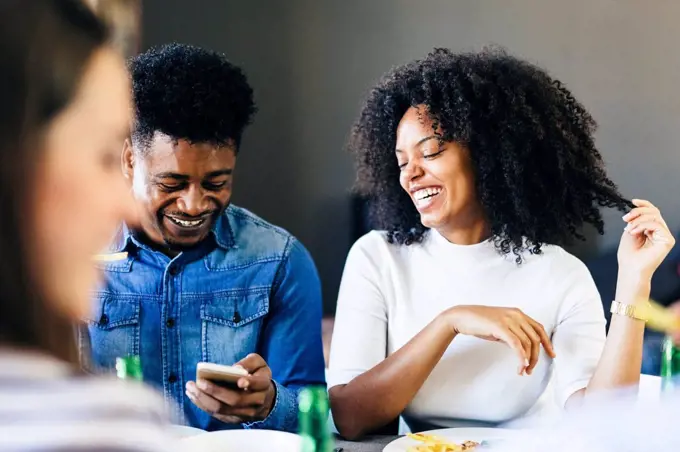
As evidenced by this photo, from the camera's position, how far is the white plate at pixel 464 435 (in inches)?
37.6

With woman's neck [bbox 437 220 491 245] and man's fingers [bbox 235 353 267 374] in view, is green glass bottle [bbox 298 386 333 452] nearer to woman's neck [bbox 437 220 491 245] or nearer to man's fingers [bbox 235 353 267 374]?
man's fingers [bbox 235 353 267 374]

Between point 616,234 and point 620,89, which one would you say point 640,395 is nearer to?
point 616,234

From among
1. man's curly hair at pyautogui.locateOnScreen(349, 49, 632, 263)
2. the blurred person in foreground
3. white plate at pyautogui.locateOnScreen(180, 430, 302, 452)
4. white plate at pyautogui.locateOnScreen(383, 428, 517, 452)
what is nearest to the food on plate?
white plate at pyautogui.locateOnScreen(383, 428, 517, 452)

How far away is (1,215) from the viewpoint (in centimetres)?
56

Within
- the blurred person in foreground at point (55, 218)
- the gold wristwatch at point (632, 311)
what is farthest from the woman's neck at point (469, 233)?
the blurred person in foreground at point (55, 218)

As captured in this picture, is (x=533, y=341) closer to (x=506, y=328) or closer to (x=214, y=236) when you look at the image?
(x=506, y=328)

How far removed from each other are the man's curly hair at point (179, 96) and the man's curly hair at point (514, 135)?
26 cm

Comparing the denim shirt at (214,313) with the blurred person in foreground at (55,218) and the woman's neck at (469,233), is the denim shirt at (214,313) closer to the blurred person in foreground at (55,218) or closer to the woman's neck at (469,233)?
the woman's neck at (469,233)

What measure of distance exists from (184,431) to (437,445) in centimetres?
33

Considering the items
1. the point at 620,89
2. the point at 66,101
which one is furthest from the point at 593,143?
the point at 66,101

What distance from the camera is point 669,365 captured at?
1.13 metres

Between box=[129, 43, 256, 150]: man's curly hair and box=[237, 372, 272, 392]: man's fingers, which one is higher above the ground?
box=[129, 43, 256, 150]: man's curly hair

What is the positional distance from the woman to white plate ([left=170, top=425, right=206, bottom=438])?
0.69ft

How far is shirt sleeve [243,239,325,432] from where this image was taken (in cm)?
116
